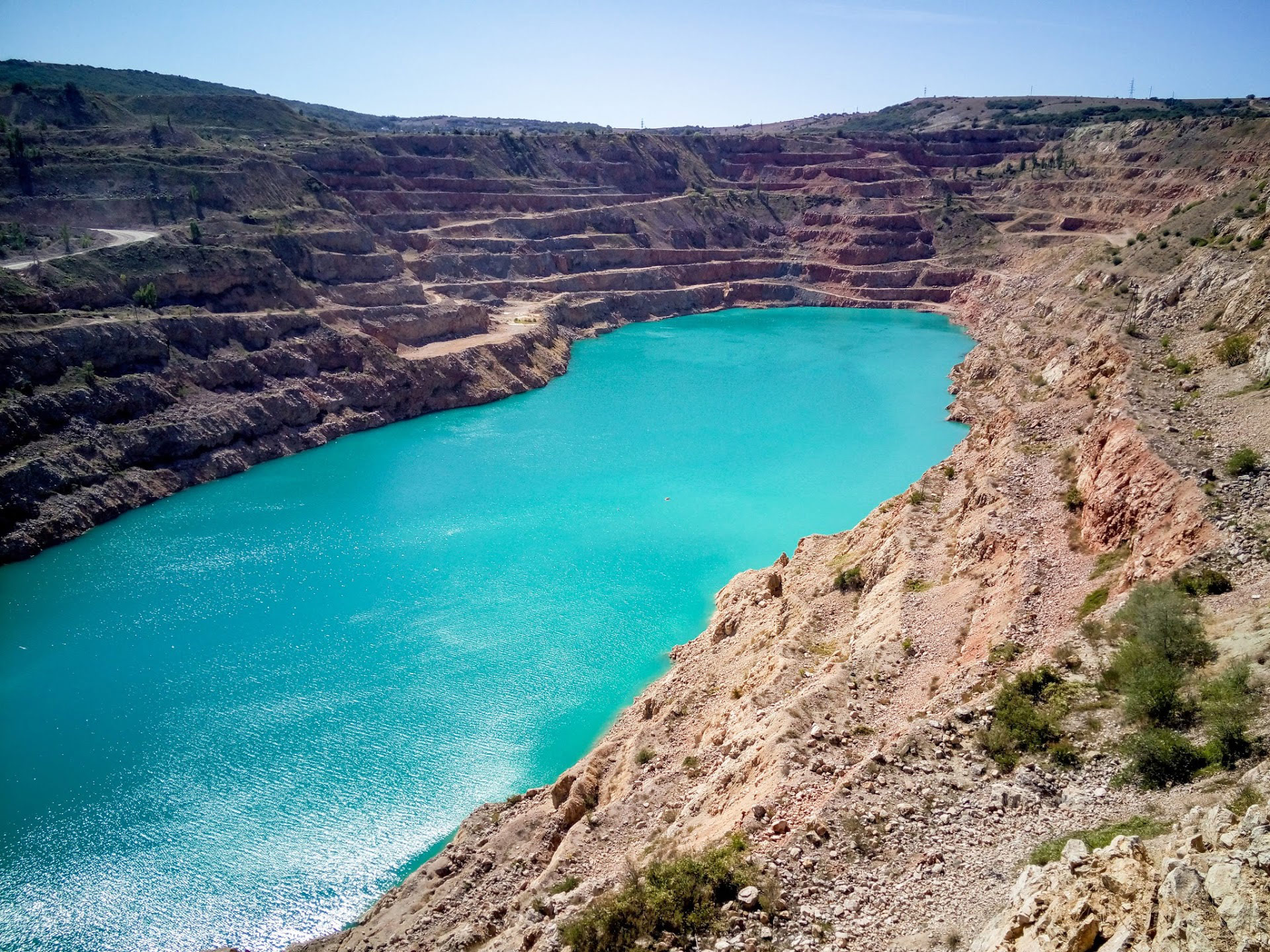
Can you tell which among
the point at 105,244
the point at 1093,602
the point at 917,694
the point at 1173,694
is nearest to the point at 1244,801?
the point at 1173,694

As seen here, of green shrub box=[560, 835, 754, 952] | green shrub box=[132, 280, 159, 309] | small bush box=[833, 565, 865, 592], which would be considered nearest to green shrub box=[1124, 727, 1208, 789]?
green shrub box=[560, 835, 754, 952]

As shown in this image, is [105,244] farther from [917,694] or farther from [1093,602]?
[1093,602]

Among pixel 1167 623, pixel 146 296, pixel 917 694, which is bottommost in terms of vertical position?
pixel 917 694

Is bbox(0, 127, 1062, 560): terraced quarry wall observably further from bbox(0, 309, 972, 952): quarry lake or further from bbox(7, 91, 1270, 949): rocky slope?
bbox(0, 309, 972, 952): quarry lake

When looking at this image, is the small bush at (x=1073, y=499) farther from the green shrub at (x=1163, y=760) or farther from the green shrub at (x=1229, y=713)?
the green shrub at (x=1163, y=760)

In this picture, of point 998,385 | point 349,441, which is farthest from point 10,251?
point 998,385

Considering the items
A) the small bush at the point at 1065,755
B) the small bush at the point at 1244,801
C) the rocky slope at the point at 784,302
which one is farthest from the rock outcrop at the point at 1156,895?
the small bush at the point at 1065,755
